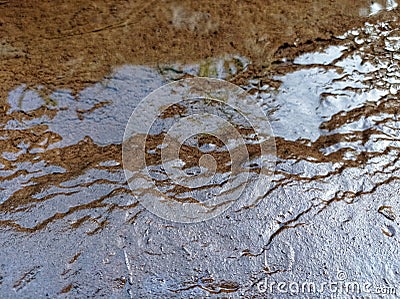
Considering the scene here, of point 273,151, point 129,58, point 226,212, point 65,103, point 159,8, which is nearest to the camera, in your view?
point 226,212

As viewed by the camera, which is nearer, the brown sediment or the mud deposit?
the mud deposit

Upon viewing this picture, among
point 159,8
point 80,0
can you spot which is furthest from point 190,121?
point 80,0

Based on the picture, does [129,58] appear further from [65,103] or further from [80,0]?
[80,0]

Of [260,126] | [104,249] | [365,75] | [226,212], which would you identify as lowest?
[104,249]

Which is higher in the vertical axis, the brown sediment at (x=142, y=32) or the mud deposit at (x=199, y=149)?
the brown sediment at (x=142, y=32)

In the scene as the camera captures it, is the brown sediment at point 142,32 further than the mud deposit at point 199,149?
Yes

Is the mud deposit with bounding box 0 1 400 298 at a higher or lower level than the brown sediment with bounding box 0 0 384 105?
lower
